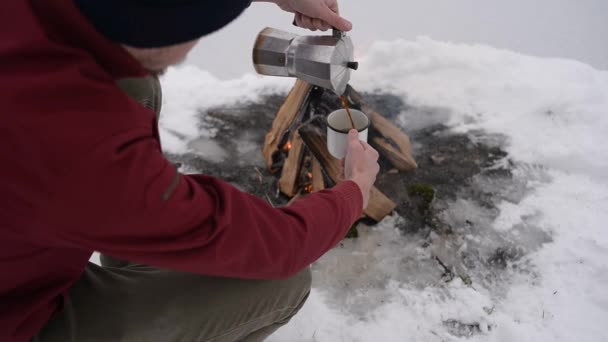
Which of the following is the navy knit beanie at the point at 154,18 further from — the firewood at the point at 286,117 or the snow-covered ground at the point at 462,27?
the snow-covered ground at the point at 462,27

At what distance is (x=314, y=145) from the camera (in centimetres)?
237

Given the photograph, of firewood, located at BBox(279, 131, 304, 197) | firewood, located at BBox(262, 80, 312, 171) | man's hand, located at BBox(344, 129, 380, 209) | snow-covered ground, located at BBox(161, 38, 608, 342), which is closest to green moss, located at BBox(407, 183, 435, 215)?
snow-covered ground, located at BBox(161, 38, 608, 342)

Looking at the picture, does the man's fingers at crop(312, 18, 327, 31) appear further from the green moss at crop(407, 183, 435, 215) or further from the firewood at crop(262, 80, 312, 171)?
the green moss at crop(407, 183, 435, 215)

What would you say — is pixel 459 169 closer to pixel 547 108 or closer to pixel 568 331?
pixel 547 108

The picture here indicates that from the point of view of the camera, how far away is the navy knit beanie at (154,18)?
78 cm

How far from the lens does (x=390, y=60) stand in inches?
141

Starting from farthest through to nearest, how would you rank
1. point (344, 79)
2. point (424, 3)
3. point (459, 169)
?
point (424, 3) < point (459, 169) < point (344, 79)

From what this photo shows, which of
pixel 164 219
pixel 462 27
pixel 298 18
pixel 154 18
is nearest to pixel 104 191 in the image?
pixel 164 219

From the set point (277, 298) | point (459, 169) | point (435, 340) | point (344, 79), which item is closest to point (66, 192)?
point (277, 298)

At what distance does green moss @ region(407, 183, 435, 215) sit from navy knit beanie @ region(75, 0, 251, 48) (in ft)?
5.72

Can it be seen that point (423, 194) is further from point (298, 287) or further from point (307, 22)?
point (298, 287)

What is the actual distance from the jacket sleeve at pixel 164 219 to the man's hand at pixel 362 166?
29cm

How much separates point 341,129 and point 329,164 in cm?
32

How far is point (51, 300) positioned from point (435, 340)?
1.33m
